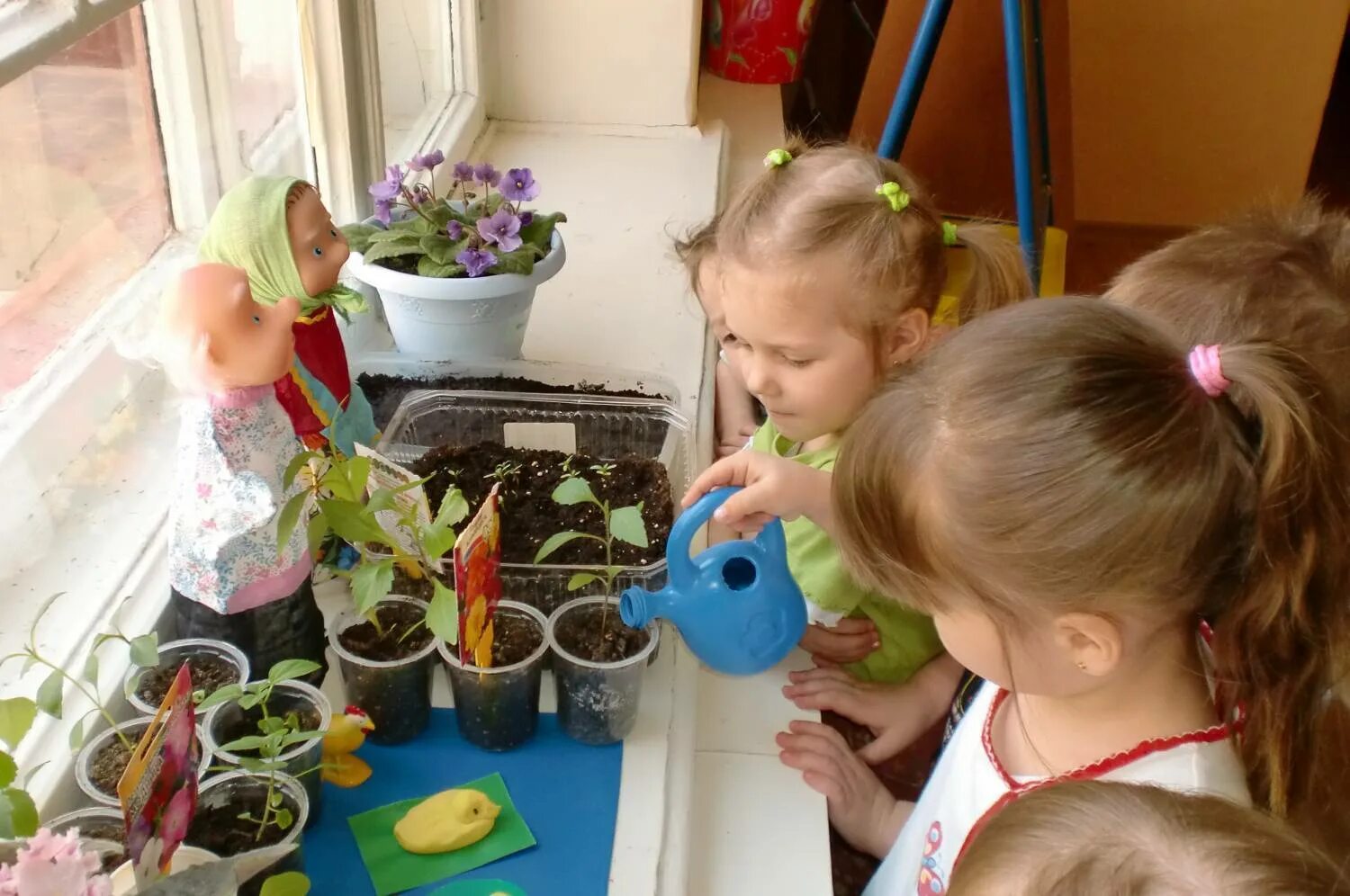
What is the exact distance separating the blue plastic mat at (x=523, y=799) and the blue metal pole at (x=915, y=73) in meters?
1.36

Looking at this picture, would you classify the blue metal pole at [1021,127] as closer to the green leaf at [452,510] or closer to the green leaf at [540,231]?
the green leaf at [540,231]

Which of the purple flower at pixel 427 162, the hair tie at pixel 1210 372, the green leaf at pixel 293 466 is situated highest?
the hair tie at pixel 1210 372

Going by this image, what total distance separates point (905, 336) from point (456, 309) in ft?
1.61

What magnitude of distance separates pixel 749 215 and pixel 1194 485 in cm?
58

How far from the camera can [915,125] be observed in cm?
235

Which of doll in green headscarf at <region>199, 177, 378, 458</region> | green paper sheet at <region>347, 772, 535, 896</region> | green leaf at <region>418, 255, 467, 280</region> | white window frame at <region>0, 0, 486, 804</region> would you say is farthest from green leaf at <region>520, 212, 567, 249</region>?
green paper sheet at <region>347, 772, 535, 896</region>

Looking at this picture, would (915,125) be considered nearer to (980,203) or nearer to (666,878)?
(980,203)

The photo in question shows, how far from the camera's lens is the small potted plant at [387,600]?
0.88m

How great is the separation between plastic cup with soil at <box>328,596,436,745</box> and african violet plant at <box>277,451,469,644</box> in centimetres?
1

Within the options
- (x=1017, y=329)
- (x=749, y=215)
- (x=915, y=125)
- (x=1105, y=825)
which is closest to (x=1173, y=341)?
(x=1017, y=329)

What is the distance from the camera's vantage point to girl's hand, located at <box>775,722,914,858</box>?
39.9 inches

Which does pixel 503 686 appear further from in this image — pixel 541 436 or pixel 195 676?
pixel 541 436

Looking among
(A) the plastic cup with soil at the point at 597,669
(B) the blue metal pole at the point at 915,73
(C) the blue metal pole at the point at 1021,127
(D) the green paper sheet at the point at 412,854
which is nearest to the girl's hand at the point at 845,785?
(A) the plastic cup with soil at the point at 597,669

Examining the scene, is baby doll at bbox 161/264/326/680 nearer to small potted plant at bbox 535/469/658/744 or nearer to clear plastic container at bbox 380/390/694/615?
small potted plant at bbox 535/469/658/744
